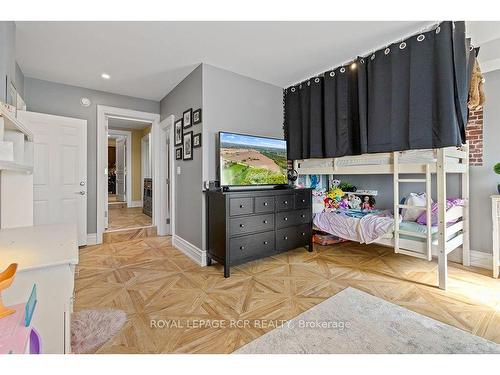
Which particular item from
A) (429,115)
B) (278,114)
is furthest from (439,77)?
(278,114)

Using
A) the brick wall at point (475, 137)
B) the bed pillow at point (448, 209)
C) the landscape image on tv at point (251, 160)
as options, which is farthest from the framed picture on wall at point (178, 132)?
the brick wall at point (475, 137)

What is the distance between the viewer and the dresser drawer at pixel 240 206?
8.02ft

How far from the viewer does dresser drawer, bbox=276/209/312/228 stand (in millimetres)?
2820

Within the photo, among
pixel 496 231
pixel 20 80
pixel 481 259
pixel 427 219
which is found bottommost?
pixel 481 259

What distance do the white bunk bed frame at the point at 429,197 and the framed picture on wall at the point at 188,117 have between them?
2.02 m

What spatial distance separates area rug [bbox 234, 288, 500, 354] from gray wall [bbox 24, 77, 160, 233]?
11.3 feet

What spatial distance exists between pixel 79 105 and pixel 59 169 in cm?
103

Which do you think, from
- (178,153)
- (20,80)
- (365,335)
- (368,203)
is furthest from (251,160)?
(20,80)

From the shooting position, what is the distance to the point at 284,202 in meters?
2.86

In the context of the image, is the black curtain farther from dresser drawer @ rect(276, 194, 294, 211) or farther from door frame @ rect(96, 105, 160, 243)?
door frame @ rect(96, 105, 160, 243)

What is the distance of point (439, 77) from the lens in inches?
84.0

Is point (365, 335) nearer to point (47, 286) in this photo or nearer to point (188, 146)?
point (47, 286)
